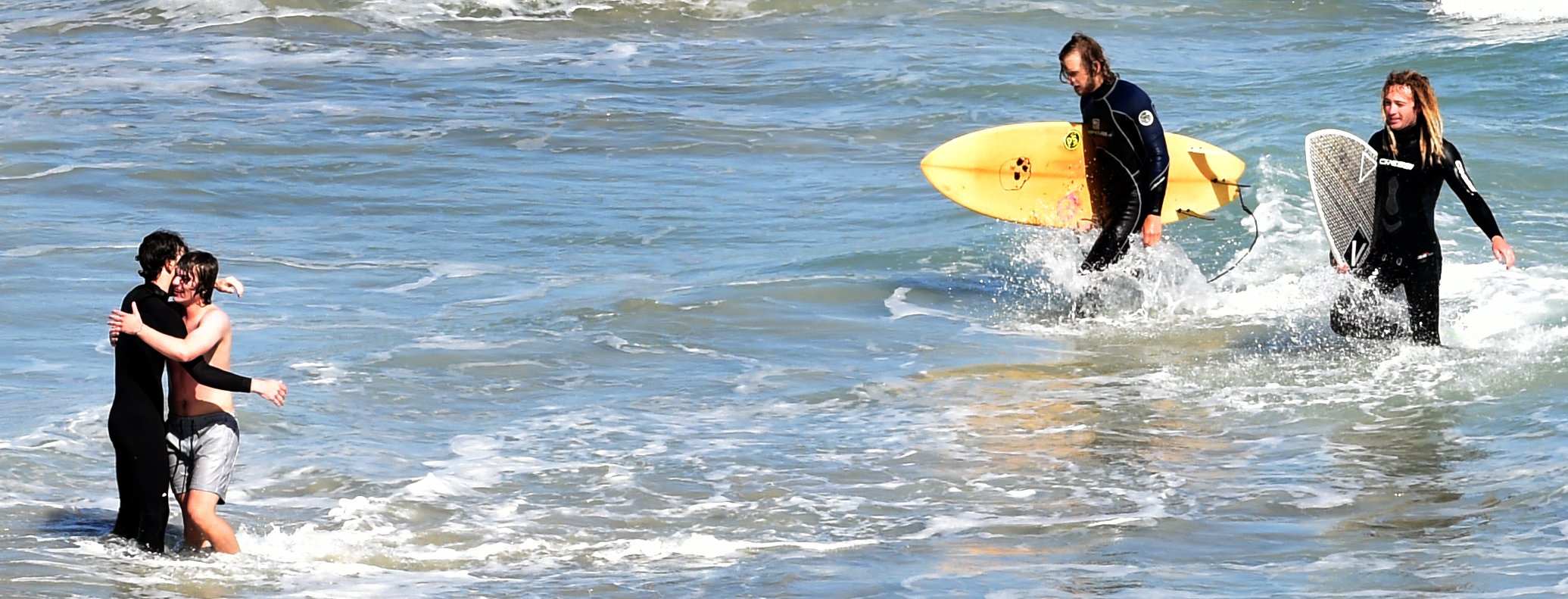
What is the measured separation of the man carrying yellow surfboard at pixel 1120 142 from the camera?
29.8 feet

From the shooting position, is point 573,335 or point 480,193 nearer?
point 573,335

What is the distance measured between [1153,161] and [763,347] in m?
2.24

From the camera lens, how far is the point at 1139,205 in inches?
368

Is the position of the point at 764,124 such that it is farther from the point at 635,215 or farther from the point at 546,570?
the point at 546,570

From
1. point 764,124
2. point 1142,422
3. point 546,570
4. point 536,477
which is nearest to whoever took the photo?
point 546,570

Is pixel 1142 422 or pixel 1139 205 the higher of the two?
pixel 1139 205

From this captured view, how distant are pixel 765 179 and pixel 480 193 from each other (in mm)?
2309

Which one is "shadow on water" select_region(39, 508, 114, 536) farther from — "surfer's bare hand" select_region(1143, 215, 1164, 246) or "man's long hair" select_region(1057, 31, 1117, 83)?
"surfer's bare hand" select_region(1143, 215, 1164, 246)

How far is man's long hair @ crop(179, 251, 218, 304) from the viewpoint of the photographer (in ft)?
18.4

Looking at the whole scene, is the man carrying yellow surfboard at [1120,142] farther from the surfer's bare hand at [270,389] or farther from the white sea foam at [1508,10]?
the white sea foam at [1508,10]

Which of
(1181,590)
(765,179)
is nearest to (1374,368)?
(1181,590)

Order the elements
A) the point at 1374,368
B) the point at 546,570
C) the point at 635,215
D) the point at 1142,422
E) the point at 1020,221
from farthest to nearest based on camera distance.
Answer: the point at 635,215, the point at 1020,221, the point at 1374,368, the point at 1142,422, the point at 546,570

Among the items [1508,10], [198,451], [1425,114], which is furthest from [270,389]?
[1508,10]

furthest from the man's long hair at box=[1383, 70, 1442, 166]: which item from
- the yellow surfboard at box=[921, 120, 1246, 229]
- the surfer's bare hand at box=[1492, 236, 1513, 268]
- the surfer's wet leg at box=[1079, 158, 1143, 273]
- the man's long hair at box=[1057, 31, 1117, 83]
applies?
the yellow surfboard at box=[921, 120, 1246, 229]
